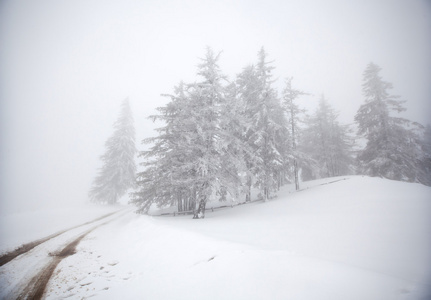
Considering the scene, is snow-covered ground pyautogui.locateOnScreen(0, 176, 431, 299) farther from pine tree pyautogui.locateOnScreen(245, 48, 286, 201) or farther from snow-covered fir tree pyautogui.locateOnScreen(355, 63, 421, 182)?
snow-covered fir tree pyautogui.locateOnScreen(355, 63, 421, 182)

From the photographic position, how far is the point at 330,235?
6.92m

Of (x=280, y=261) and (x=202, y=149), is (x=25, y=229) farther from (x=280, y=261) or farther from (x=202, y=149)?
(x=280, y=261)

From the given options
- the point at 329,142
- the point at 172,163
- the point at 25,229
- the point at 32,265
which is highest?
the point at 329,142

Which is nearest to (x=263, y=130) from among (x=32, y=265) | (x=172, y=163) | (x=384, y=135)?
(x=172, y=163)

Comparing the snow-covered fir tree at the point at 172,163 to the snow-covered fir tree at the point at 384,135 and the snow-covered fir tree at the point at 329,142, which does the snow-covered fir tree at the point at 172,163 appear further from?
the snow-covered fir tree at the point at 329,142

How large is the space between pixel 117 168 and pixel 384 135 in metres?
34.7

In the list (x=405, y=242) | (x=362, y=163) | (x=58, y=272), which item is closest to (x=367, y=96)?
(x=362, y=163)

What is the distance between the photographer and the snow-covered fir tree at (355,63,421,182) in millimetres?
17797

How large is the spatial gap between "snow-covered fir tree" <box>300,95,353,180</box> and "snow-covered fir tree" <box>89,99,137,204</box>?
29098 millimetres

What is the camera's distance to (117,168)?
2772 centimetres

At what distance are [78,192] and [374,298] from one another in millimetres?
104936

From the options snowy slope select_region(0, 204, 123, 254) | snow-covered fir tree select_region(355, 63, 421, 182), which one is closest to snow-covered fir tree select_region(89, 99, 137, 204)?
snowy slope select_region(0, 204, 123, 254)

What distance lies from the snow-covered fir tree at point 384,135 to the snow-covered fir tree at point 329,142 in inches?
289

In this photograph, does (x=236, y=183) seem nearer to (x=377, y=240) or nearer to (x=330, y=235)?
(x=330, y=235)
